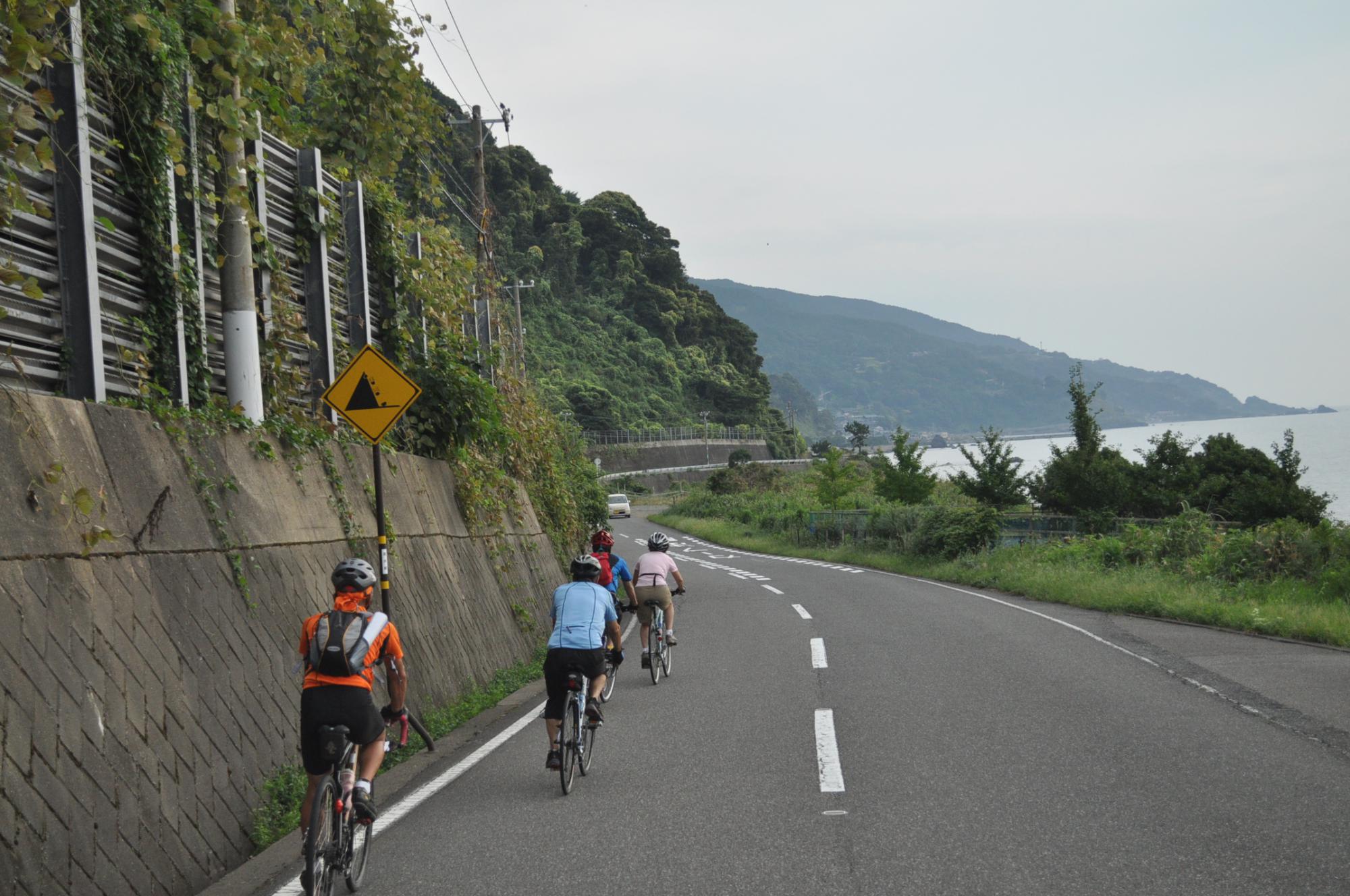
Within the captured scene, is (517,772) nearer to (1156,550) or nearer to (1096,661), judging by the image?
(1096,661)

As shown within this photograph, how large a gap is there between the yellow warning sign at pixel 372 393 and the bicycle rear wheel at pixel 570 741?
288cm

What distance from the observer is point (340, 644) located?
17.0 feet

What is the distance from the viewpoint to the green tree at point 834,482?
162 feet

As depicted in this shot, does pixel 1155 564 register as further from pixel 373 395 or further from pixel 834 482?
pixel 834 482

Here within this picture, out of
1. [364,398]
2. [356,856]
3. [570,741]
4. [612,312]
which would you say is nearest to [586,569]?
[570,741]

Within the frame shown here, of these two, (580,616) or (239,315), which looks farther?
(239,315)

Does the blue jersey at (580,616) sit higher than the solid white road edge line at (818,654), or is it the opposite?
the blue jersey at (580,616)

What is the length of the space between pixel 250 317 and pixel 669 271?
12454 centimetres

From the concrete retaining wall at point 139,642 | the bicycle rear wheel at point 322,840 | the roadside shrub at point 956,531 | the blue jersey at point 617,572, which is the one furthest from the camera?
the roadside shrub at point 956,531

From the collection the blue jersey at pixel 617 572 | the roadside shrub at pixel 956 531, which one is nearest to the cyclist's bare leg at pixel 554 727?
the blue jersey at pixel 617 572

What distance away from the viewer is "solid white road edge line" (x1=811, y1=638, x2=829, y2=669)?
12.8 meters

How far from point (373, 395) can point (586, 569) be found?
93.1 inches

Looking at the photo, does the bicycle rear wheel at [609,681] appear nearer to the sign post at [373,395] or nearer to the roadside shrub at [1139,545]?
the sign post at [373,395]

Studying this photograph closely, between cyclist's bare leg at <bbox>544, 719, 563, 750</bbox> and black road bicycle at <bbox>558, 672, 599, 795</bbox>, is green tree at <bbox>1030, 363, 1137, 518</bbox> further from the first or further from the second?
cyclist's bare leg at <bbox>544, 719, 563, 750</bbox>
